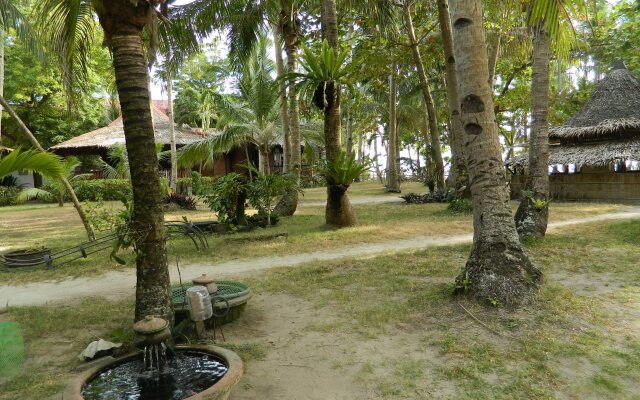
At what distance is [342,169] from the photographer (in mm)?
9484

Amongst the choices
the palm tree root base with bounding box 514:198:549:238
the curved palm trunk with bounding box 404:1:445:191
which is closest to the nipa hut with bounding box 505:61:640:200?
the curved palm trunk with bounding box 404:1:445:191

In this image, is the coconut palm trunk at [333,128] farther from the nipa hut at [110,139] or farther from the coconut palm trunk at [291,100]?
the nipa hut at [110,139]

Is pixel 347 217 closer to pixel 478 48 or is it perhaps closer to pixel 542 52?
pixel 542 52

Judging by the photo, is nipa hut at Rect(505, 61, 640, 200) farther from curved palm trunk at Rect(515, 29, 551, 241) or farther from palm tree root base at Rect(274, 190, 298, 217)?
palm tree root base at Rect(274, 190, 298, 217)

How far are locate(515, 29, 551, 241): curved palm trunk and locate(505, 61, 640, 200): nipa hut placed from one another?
8733 mm

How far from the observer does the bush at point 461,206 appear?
495 inches

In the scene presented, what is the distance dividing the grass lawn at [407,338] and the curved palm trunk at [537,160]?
173 cm

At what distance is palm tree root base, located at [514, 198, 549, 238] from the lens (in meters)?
7.79

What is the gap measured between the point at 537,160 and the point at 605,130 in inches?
373

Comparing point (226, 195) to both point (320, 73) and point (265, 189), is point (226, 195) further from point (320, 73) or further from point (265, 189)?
point (320, 73)

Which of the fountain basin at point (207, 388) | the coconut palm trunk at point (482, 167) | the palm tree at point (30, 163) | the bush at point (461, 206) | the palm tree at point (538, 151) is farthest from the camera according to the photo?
the bush at point (461, 206)

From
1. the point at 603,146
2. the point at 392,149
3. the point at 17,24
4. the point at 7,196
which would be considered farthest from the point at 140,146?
the point at 7,196

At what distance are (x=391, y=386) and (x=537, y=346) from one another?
1333 millimetres

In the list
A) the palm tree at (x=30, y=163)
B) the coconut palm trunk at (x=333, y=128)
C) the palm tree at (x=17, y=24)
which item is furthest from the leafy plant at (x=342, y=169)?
the palm tree at (x=17, y=24)
